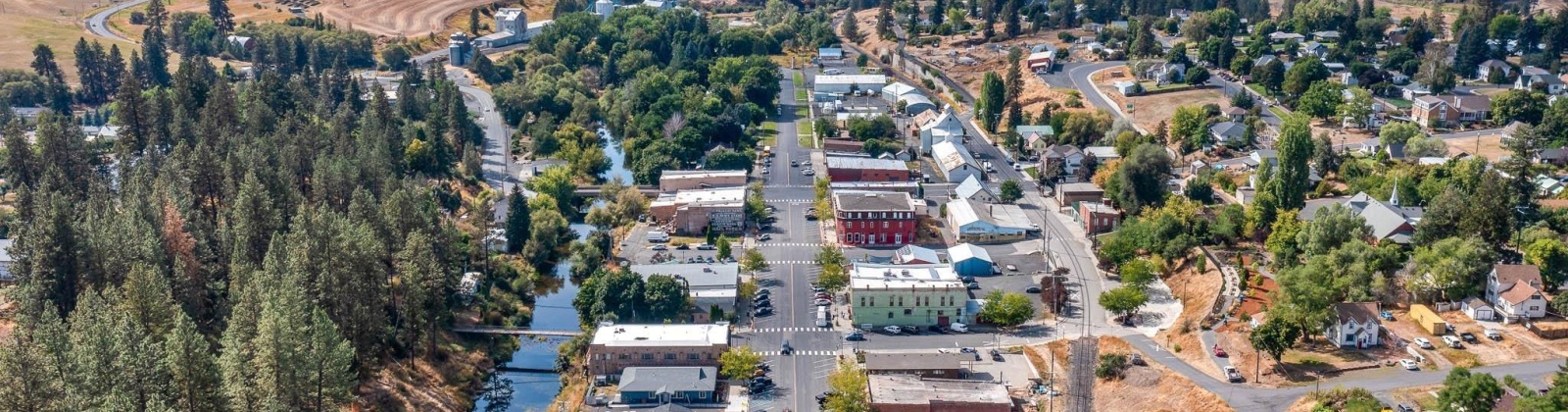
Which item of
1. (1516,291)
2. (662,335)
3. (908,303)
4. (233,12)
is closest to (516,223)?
(662,335)

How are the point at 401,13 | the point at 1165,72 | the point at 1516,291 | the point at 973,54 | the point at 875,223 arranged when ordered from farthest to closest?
the point at 401,13 < the point at 973,54 < the point at 1165,72 < the point at 875,223 < the point at 1516,291

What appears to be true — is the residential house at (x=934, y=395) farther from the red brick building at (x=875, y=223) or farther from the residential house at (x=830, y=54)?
the residential house at (x=830, y=54)

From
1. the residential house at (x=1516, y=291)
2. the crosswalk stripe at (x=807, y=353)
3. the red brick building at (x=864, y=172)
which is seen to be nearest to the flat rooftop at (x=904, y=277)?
the crosswalk stripe at (x=807, y=353)

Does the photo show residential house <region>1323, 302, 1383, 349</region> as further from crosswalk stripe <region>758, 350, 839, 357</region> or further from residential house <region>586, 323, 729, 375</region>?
residential house <region>586, 323, 729, 375</region>

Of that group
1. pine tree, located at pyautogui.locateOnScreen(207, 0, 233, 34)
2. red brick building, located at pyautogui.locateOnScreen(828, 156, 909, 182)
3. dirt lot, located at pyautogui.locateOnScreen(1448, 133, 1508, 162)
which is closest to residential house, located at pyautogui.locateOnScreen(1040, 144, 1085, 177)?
red brick building, located at pyautogui.locateOnScreen(828, 156, 909, 182)

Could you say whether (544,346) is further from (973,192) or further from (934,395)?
(973,192)

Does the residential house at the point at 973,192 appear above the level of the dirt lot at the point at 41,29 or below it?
below
